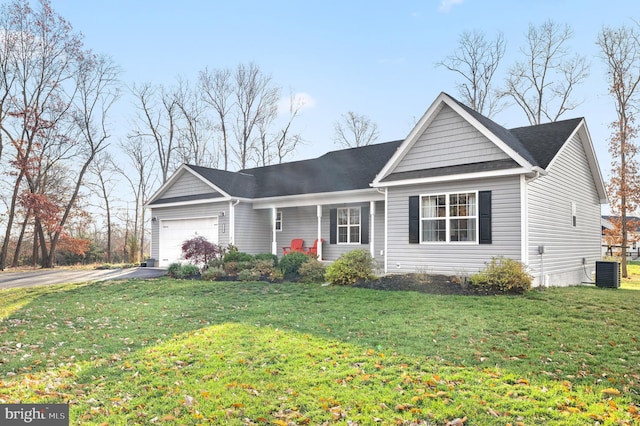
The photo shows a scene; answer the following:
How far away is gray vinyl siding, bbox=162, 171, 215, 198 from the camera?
63.4 ft

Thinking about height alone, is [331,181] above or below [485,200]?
above

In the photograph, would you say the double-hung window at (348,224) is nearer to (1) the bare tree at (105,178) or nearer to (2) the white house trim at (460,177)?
(2) the white house trim at (460,177)

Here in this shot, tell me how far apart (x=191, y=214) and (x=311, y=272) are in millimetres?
8896

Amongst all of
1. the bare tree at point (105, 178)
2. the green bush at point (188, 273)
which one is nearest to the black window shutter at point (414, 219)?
the green bush at point (188, 273)

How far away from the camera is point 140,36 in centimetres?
1753

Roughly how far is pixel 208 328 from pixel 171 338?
769mm

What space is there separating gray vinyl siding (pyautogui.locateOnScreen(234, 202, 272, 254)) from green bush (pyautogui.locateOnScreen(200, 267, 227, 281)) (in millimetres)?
3521

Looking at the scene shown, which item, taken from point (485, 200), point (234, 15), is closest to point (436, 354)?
point (485, 200)

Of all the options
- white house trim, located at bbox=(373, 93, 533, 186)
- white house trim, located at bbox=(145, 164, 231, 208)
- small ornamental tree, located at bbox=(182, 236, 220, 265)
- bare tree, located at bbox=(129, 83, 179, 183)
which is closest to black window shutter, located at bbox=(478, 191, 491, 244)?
white house trim, located at bbox=(373, 93, 533, 186)

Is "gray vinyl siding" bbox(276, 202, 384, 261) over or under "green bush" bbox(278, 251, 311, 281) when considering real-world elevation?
over

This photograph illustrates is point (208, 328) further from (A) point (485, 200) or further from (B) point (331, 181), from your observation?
(B) point (331, 181)

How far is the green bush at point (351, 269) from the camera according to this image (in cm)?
1196

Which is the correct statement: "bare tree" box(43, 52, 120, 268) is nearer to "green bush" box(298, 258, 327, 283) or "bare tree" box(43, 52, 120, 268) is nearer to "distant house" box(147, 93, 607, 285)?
"distant house" box(147, 93, 607, 285)

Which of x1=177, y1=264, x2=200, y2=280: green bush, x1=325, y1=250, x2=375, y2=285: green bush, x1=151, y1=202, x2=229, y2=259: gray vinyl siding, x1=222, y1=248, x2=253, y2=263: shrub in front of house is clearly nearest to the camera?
x1=325, y1=250, x2=375, y2=285: green bush
